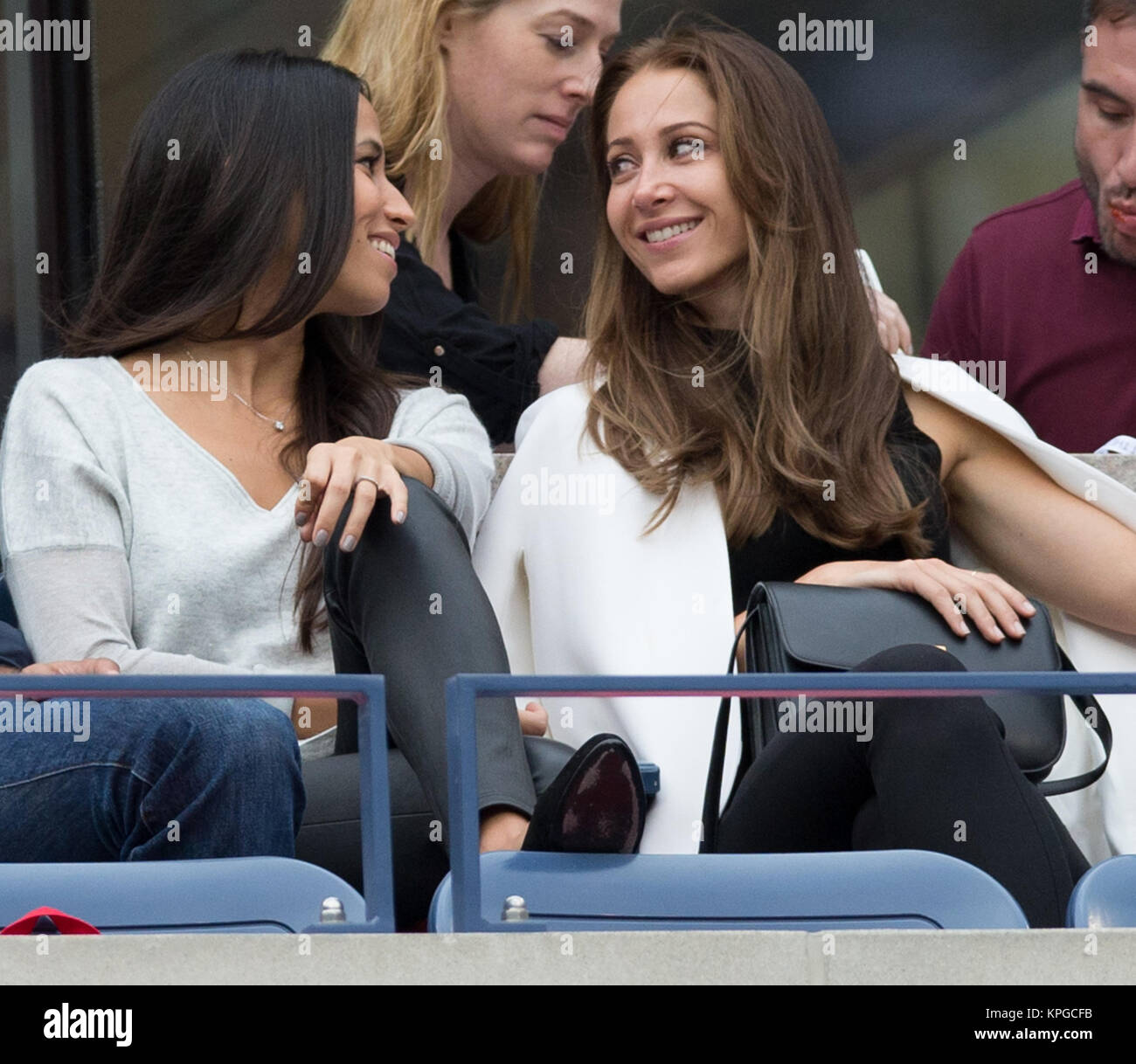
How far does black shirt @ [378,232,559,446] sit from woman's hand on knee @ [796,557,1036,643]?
29.8 inches

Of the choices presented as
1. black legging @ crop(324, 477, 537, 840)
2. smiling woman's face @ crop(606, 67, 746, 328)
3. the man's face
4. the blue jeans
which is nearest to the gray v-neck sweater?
black legging @ crop(324, 477, 537, 840)

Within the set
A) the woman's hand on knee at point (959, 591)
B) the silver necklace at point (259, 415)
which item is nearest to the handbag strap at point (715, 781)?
the woman's hand on knee at point (959, 591)

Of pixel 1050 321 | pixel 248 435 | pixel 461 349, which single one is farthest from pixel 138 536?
pixel 1050 321

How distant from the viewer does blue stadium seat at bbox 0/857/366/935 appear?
164cm

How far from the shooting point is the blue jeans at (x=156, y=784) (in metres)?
1.84

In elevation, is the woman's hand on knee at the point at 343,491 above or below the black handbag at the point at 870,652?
above

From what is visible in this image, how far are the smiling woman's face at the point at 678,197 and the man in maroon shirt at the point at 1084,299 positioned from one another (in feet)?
2.46

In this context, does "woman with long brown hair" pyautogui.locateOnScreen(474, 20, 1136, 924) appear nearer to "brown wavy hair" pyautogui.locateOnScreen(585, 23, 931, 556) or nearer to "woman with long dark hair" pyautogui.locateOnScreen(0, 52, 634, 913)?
"brown wavy hair" pyautogui.locateOnScreen(585, 23, 931, 556)

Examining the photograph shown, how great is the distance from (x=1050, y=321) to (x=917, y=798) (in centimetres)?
157

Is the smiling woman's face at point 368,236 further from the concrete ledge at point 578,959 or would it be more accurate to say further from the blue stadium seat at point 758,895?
the concrete ledge at point 578,959

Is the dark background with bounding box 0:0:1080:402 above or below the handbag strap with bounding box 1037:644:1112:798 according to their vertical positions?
above

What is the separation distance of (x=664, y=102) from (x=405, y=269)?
48cm

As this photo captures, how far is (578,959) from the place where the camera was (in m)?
1.47

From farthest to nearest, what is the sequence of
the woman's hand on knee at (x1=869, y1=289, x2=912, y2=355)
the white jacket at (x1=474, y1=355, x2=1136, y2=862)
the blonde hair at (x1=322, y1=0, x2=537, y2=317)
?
the blonde hair at (x1=322, y1=0, x2=537, y2=317) < the woman's hand on knee at (x1=869, y1=289, x2=912, y2=355) < the white jacket at (x1=474, y1=355, x2=1136, y2=862)
